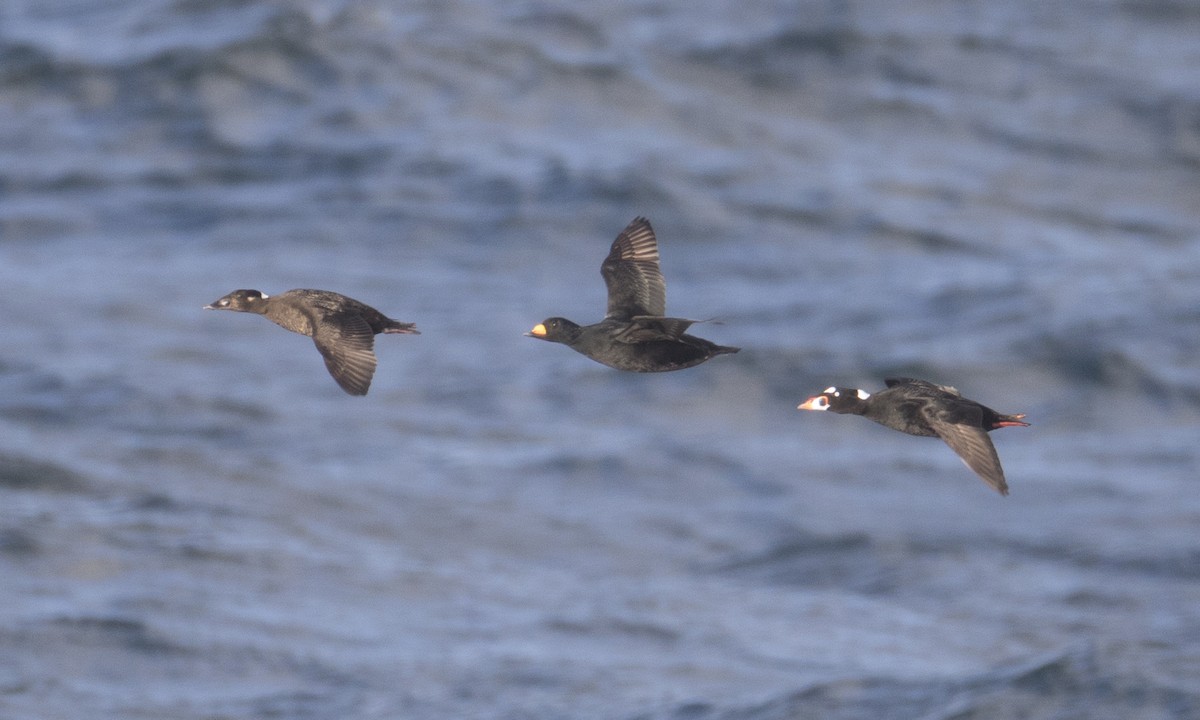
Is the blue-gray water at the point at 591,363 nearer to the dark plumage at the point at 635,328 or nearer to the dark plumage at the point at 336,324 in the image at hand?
the dark plumage at the point at 635,328

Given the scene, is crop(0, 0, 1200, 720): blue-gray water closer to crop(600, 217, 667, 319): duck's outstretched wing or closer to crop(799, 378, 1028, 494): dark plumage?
crop(600, 217, 667, 319): duck's outstretched wing

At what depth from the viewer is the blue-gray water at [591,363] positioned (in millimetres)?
45125

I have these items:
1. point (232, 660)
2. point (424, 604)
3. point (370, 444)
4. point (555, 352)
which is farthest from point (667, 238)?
point (232, 660)

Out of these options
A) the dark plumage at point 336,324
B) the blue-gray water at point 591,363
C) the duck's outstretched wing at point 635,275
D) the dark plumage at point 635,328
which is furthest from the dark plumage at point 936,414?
the blue-gray water at point 591,363

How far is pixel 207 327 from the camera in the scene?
6028cm

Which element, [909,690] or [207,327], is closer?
[909,690]

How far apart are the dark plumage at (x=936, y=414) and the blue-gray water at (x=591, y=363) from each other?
1176 inches

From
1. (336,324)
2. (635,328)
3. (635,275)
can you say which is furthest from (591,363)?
(336,324)

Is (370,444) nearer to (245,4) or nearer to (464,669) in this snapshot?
(464,669)

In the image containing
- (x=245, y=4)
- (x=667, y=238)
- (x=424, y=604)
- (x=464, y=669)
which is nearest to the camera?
(x=464, y=669)

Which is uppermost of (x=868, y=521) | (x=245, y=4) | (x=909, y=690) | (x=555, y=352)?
(x=245, y=4)

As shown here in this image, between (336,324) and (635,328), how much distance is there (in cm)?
181

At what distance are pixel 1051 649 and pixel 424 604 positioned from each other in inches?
643

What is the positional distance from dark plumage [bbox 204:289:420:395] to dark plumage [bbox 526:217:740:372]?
1183 mm
